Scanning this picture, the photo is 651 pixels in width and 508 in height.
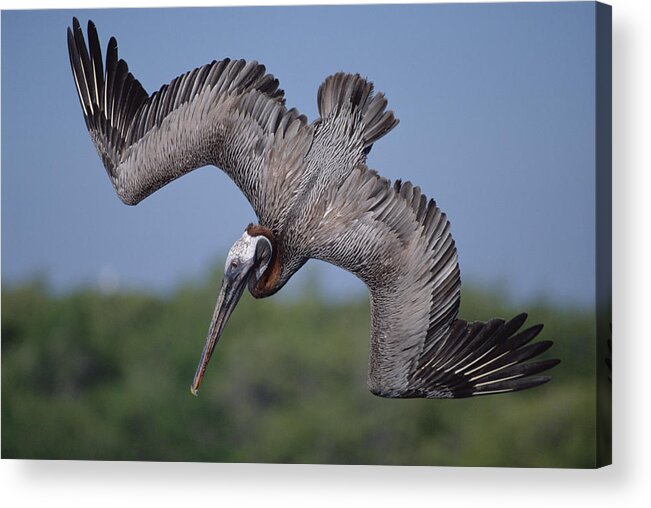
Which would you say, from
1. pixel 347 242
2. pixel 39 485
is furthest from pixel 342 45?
pixel 39 485

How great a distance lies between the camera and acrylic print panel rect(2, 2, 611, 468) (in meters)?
6.39

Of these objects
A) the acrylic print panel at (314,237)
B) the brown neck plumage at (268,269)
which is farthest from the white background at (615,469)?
the brown neck plumage at (268,269)

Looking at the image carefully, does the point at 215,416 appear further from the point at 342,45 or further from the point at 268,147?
the point at 342,45

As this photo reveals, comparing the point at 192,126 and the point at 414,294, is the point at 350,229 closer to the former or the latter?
the point at 414,294

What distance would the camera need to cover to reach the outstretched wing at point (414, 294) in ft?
21.1

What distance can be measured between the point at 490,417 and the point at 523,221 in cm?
97

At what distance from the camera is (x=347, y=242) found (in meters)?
6.45

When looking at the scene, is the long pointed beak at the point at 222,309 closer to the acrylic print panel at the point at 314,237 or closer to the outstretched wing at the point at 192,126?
the acrylic print panel at the point at 314,237

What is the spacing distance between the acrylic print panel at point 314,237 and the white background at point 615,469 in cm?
8

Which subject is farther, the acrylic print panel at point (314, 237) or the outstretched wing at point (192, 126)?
the outstretched wing at point (192, 126)

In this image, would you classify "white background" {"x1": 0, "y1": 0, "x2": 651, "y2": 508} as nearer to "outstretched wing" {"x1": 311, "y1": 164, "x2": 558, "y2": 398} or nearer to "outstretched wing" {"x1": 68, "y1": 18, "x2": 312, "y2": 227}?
"outstretched wing" {"x1": 311, "y1": 164, "x2": 558, "y2": 398}

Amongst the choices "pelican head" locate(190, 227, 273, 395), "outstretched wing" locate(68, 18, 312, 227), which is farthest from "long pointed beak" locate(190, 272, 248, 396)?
"outstretched wing" locate(68, 18, 312, 227)

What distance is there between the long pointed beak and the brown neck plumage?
0.26 ft

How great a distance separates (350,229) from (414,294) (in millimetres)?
445
